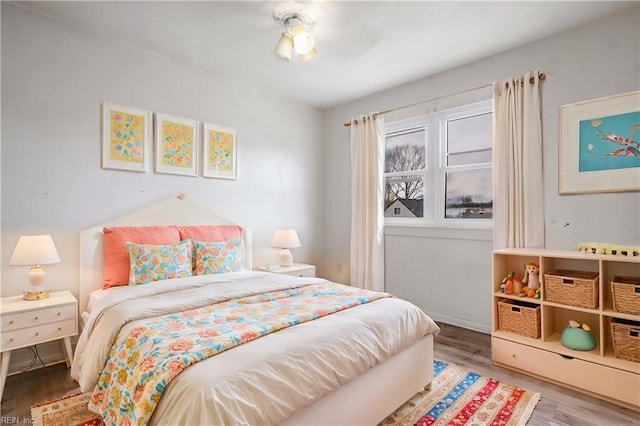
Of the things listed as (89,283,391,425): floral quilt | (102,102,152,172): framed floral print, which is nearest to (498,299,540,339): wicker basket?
(89,283,391,425): floral quilt

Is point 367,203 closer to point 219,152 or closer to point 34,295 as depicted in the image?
point 219,152

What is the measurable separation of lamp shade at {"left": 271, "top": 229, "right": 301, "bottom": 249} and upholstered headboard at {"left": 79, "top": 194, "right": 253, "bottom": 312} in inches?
12.8

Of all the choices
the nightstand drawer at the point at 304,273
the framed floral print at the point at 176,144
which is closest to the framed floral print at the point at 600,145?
the nightstand drawer at the point at 304,273

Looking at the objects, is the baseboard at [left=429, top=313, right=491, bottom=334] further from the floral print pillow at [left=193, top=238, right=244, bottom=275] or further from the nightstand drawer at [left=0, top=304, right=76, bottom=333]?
the nightstand drawer at [left=0, top=304, right=76, bottom=333]

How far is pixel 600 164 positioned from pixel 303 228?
301cm

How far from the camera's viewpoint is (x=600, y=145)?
8.12 feet

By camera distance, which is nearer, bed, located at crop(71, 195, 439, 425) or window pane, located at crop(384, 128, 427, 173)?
bed, located at crop(71, 195, 439, 425)

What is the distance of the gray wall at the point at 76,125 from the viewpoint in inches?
93.3

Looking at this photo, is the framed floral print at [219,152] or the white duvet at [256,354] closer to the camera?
the white duvet at [256,354]

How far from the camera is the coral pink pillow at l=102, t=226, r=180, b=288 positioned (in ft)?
8.36

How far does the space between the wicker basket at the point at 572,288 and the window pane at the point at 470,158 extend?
1.24 meters

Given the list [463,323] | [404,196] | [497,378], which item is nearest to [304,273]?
[404,196]

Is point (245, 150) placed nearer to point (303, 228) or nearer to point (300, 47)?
point (303, 228)

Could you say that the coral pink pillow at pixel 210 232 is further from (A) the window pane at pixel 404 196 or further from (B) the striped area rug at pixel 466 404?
(B) the striped area rug at pixel 466 404
